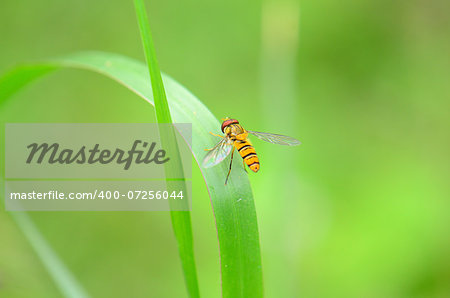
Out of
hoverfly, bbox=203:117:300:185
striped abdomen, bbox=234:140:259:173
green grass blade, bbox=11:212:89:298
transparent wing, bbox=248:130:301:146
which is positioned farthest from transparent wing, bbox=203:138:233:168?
green grass blade, bbox=11:212:89:298

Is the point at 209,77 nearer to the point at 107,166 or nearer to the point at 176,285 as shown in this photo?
the point at 107,166

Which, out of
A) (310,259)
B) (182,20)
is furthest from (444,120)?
(182,20)

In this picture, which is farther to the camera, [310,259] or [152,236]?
[152,236]

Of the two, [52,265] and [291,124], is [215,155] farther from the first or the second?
[291,124]

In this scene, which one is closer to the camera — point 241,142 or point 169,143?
point 169,143

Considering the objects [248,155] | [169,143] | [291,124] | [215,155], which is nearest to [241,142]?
[248,155]

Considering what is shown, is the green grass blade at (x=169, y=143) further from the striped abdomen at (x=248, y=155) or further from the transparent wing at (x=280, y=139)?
the transparent wing at (x=280, y=139)

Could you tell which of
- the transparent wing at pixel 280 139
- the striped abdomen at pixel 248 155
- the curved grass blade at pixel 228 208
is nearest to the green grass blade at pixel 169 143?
the curved grass blade at pixel 228 208
